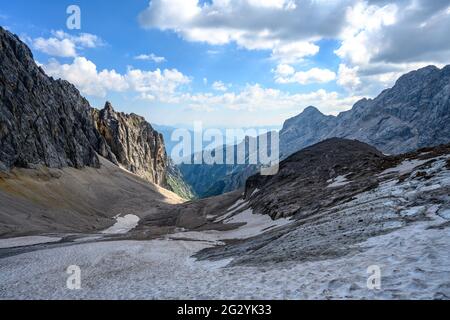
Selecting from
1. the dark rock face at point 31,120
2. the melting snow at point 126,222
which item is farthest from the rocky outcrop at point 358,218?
the dark rock face at point 31,120

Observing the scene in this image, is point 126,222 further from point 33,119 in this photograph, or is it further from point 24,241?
point 33,119

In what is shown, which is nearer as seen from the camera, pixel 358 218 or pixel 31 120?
pixel 358 218

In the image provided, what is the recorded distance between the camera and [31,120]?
4055 inches

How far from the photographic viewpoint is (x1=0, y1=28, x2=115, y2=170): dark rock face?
93.4 metres

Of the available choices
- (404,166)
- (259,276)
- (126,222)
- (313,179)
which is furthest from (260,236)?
(126,222)

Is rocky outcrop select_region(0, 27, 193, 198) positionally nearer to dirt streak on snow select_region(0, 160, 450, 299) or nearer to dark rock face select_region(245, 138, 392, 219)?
dark rock face select_region(245, 138, 392, 219)

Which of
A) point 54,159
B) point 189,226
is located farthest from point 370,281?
point 54,159

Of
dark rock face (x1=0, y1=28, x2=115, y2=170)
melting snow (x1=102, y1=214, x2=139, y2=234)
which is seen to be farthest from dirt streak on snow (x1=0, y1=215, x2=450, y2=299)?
dark rock face (x1=0, y1=28, x2=115, y2=170)

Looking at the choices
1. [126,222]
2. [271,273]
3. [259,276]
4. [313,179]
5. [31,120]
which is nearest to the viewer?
[259,276]

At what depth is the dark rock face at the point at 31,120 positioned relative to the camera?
93438 millimetres

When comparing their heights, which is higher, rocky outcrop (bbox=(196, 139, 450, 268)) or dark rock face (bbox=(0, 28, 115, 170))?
dark rock face (bbox=(0, 28, 115, 170))

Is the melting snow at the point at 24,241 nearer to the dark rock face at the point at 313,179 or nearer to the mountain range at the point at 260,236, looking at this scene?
the mountain range at the point at 260,236
